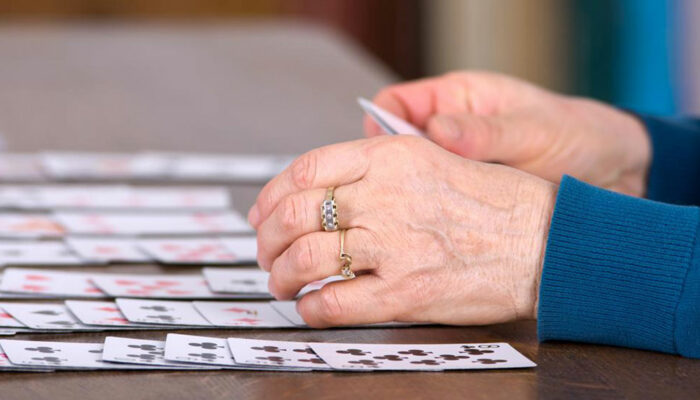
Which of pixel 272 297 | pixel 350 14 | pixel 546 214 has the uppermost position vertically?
pixel 350 14

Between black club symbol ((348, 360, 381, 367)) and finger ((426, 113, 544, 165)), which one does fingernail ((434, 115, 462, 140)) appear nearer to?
finger ((426, 113, 544, 165))

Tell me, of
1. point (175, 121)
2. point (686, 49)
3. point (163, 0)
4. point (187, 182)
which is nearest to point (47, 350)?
point (187, 182)

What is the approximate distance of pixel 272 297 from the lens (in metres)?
1.28

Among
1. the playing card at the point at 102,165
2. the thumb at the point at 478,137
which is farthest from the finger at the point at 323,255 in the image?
the playing card at the point at 102,165

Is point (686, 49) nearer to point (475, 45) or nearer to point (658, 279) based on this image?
point (475, 45)

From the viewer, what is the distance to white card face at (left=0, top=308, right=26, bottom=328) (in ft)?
3.62

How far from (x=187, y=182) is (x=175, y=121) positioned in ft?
1.63

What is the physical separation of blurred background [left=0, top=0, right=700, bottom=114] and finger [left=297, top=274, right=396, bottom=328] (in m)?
3.98

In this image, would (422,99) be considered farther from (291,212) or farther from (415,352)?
(415,352)

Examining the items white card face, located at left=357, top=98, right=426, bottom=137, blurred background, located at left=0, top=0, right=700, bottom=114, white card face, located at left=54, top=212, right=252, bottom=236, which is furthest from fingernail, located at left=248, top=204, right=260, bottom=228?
blurred background, located at left=0, top=0, right=700, bottom=114

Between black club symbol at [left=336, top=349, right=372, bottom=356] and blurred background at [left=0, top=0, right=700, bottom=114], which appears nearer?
black club symbol at [left=336, top=349, right=372, bottom=356]

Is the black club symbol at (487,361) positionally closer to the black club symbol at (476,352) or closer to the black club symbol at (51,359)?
the black club symbol at (476,352)

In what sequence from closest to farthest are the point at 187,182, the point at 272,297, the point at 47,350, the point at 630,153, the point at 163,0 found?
the point at 47,350, the point at 272,297, the point at 630,153, the point at 187,182, the point at 163,0

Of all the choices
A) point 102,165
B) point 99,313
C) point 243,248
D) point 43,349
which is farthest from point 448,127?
point 102,165
